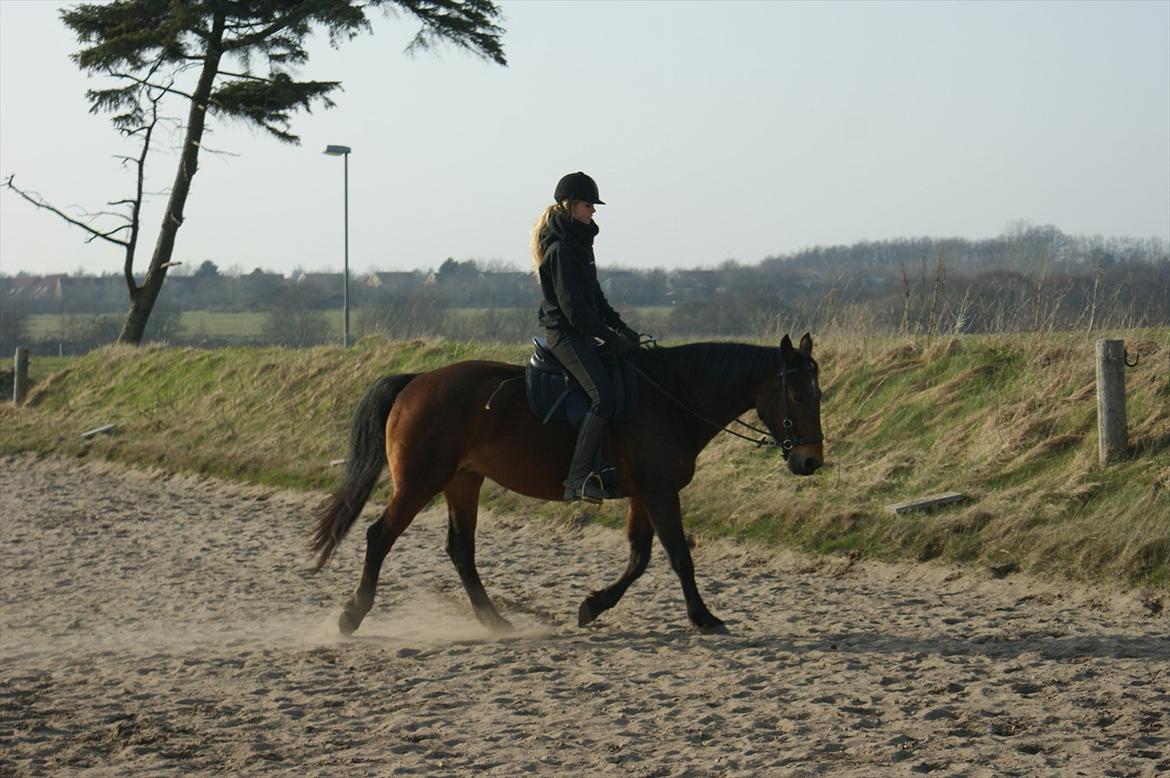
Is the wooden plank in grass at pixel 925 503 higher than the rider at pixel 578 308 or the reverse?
the reverse

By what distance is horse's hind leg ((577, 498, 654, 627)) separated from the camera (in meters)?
8.99

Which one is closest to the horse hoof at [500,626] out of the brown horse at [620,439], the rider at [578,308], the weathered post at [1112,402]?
the brown horse at [620,439]

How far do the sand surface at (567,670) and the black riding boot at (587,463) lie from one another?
926mm

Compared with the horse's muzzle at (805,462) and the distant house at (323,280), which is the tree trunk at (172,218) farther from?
the distant house at (323,280)

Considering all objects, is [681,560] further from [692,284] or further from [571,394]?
[692,284]

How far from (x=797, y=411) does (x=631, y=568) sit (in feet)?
4.98

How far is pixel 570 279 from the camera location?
8.67 meters

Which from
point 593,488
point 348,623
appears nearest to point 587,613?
point 593,488

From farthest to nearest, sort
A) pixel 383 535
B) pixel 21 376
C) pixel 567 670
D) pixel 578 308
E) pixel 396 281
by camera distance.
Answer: pixel 396 281, pixel 21 376, pixel 383 535, pixel 578 308, pixel 567 670

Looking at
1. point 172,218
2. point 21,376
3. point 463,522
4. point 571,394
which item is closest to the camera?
point 571,394

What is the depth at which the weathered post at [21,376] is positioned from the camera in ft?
88.9

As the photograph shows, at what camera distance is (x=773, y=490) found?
13.1 metres

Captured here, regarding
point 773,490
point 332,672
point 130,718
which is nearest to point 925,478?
point 773,490

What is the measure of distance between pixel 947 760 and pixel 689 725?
1.24 metres
